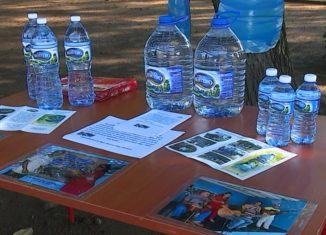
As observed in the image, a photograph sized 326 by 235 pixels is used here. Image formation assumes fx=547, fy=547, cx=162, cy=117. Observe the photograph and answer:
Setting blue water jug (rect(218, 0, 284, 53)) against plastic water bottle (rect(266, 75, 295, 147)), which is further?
blue water jug (rect(218, 0, 284, 53))

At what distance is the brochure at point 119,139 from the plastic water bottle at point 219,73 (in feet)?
0.64

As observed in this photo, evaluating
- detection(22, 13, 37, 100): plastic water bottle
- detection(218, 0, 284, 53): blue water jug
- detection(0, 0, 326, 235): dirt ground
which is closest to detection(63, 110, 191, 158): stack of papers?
detection(22, 13, 37, 100): plastic water bottle

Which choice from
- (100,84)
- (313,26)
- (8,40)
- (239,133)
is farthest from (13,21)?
(239,133)

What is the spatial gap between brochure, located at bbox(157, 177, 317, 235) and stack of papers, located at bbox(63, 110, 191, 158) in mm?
333

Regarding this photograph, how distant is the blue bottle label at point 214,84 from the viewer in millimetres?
1949

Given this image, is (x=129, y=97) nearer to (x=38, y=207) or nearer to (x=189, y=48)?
(x=189, y=48)

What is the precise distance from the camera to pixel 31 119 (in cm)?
207

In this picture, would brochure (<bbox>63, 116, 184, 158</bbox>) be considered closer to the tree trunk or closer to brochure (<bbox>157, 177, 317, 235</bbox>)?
brochure (<bbox>157, 177, 317, 235</bbox>)

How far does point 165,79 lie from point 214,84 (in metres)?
0.20

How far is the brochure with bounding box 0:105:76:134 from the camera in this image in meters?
1.98

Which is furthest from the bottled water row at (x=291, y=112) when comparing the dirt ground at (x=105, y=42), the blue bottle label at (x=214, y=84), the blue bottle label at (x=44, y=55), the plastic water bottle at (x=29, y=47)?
the dirt ground at (x=105, y=42)

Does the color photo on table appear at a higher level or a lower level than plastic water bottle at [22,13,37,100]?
lower

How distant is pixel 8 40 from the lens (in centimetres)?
713

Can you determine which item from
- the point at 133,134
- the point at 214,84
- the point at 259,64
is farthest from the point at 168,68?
the point at 259,64
